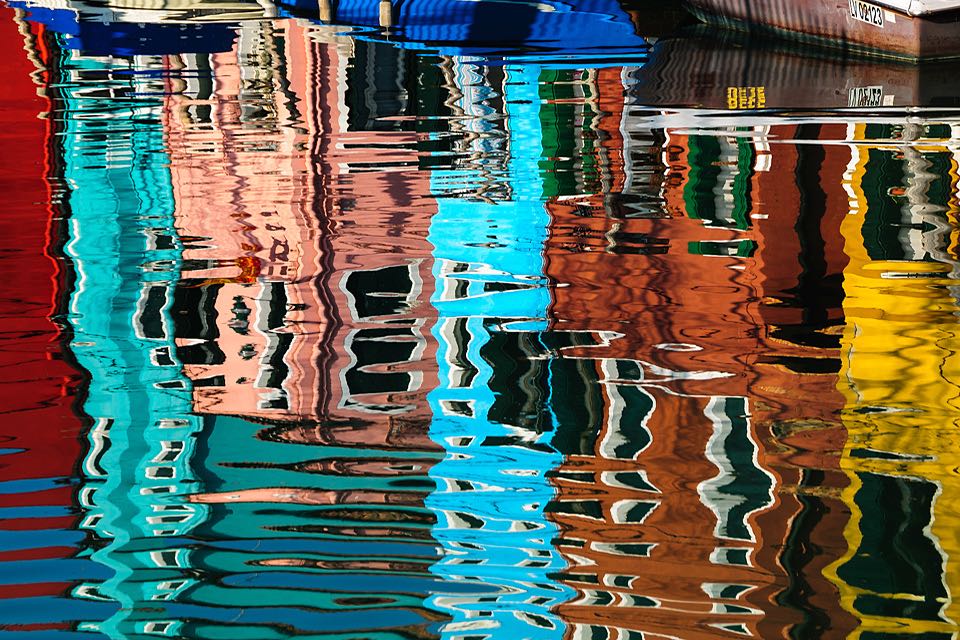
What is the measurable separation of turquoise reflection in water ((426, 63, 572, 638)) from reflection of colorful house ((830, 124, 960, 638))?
480mm

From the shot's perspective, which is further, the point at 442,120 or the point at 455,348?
the point at 442,120

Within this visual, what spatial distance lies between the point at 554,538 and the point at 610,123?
3.58 m

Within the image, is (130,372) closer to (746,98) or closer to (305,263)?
(305,263)

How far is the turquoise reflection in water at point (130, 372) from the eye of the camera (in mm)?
1904

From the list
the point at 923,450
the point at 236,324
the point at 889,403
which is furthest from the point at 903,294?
the point at 236,324

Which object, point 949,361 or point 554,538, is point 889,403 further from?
point 554,538

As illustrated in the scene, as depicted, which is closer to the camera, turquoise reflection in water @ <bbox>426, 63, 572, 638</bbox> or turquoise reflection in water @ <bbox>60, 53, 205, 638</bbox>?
turquoise reflection in water @ <bbox>426, 63, 572, 638</bbox>

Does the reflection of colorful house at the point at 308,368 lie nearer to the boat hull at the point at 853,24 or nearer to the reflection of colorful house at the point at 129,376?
the reflection of colorful house at the point at 129,376

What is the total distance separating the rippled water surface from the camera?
182cm

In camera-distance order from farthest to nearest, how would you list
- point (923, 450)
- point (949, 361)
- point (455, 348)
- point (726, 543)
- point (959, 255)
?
1. point (959, 255)
2. point (455, 348)
3. point (949, 361)
4. point (923, 450)
5. point (726, 543)

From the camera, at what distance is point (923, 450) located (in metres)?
2.17

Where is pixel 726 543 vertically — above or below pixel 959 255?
below

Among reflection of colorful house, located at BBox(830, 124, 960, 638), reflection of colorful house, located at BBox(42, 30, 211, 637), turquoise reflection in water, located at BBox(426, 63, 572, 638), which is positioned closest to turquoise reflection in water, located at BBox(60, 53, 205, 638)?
reflection of colorful house, located at BBox(42, 30, 211, 637)

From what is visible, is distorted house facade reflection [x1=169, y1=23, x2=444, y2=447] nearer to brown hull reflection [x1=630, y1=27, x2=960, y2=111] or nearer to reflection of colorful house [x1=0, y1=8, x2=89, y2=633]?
reflection of colorful house [x1=0, y1=8, x2=89, y2=633]
